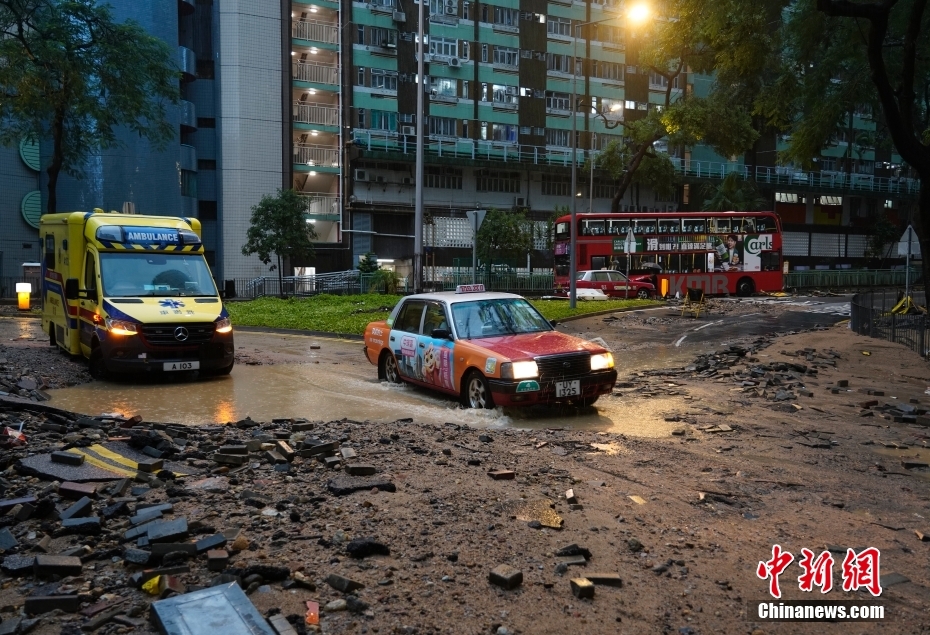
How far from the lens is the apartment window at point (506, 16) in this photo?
5838 cm

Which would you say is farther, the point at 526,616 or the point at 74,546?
the point at 74,546

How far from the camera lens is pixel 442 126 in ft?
186

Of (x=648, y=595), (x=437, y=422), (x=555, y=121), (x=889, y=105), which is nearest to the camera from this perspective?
(x=648, y=595)

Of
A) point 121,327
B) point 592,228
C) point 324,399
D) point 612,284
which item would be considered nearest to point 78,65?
point 121,327

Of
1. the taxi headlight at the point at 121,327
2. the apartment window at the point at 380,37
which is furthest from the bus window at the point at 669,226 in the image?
the taxi headlight at the point at 121,327

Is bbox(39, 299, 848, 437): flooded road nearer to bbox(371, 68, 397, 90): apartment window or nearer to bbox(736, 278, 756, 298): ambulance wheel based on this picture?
bbox(736, 278, 756, 298): ambulance wheel

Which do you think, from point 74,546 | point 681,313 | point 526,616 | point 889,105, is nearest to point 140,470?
point 74,546

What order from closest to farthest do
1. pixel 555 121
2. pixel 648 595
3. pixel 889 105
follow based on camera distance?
pixel 648 595 < pixel 889 105 < pixel 555 121

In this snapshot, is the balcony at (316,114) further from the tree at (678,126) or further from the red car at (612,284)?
the red car at (612,284)

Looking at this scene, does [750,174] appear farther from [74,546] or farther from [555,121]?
[74,546]

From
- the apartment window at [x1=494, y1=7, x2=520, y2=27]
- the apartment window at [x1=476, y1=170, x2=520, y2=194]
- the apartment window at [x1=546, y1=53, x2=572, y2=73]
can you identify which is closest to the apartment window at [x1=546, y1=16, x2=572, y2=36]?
the apartment window at [x1=546, y1=53, x2=572, y2=73]

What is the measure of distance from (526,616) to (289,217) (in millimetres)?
40578

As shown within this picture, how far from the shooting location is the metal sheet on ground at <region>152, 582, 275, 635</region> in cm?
379

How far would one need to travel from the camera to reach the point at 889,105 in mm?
13953
